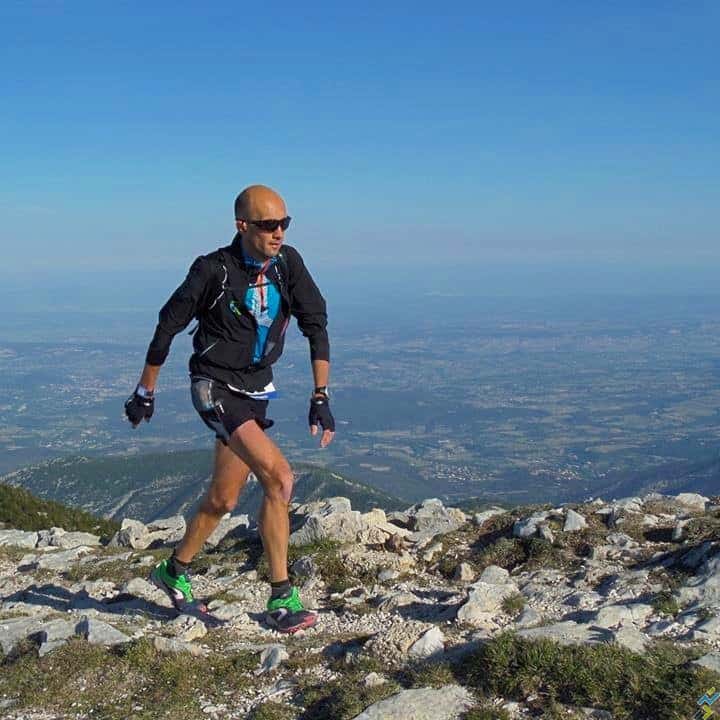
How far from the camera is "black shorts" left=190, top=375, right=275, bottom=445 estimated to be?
23.3 ft

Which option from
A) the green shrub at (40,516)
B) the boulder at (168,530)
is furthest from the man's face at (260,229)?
the green shrub at (40,516)

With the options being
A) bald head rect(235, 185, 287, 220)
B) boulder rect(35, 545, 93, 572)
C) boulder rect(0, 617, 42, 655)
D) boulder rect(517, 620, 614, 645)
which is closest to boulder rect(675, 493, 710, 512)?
boulder rect(517, 620, 614, 645)

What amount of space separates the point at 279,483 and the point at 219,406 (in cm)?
98

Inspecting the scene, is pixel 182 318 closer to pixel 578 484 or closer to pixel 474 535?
pixel 474 535

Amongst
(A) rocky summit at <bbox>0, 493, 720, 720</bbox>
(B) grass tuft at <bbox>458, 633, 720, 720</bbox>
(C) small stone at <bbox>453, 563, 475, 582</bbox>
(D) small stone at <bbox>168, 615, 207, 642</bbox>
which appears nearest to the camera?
(B) grass tuft at <bbox>458, 633, 720, 720</bbox>

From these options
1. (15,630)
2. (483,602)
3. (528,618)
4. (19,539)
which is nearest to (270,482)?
(483,602)

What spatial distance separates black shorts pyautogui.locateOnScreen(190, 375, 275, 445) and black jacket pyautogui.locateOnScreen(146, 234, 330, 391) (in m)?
0.10

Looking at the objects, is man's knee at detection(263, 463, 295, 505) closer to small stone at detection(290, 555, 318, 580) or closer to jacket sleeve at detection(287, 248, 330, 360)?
jacket sleeve at detection(287, 248, 330, 360)

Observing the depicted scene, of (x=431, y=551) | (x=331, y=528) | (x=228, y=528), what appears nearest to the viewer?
(x=431, y=551)

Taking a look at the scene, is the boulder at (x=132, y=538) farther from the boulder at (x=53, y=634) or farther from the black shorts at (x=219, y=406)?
the black shorts at (x=219, y=406)

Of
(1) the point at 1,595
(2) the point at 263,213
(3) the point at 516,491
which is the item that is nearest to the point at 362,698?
(2) the point at 263,213

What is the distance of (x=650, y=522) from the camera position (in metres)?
10.3

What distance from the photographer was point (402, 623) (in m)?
6.89

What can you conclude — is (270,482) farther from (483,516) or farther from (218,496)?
(483,516)
